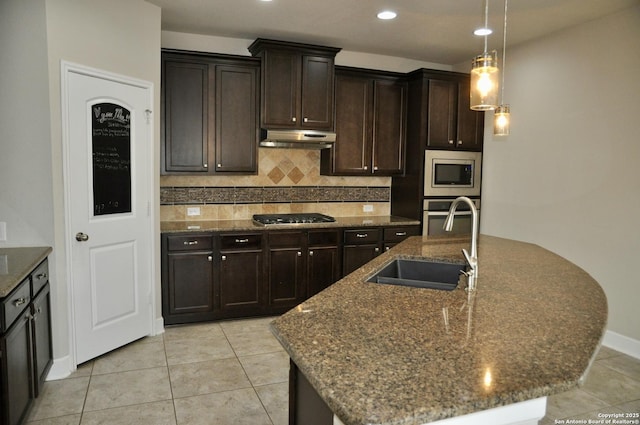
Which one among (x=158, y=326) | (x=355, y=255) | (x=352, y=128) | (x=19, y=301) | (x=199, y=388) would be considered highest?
(x=352, y=128)

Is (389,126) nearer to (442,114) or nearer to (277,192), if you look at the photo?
(442,114)

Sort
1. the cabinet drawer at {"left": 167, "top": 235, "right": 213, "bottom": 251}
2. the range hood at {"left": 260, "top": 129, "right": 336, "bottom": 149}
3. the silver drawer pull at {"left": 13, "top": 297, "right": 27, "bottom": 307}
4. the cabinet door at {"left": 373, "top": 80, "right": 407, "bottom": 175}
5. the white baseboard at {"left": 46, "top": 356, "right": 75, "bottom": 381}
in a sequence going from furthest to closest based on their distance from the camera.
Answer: the cabinet door at {"left": 373, "top": 80, "right": 407, "bottom": 175}
the range hood at {"left": 260, "top": 129, "right": 336, "bottom": 149}
the cabinet drawer at {"left": 167, "top": 235, "right": 213, "bottom": 251}
the white baseboard at {"left": 46, "top": 356, "right": 75, "bottom": 381}
the silver drawer pull at {"left": 13, "top": 297, "right": 27, "bottom": 307}

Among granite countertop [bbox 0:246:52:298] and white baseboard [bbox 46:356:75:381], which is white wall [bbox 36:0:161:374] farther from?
granite countertop [bbox 0:246:52:298]

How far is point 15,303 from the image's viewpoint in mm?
2398

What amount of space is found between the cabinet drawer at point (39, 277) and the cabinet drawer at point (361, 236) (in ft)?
8.72

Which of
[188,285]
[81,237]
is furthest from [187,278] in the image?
[81,237]

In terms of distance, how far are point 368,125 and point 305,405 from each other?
3.82 meters

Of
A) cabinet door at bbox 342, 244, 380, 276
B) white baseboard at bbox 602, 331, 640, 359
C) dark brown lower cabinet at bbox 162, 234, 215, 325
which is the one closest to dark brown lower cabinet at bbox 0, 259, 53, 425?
dark brown lower cabinet at bbox 162, 234, 215, 325

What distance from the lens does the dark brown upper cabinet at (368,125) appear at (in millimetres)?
5004

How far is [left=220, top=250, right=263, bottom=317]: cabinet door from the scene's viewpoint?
434cm

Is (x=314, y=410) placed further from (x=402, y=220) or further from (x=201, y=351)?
(x=402, y=220)

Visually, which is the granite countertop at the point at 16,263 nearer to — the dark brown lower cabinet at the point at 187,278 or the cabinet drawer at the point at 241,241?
the dark brown lower cabinet at the point at 187,278

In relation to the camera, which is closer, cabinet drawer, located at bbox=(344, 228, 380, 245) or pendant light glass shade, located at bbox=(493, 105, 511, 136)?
pendant light glass shade, located at bbox=(493, 105, 511, 136)

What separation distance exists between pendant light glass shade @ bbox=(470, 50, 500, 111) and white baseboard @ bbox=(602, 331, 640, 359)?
252 cm
